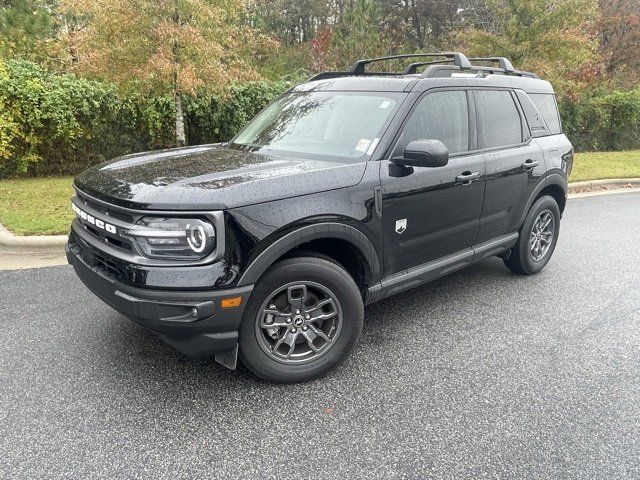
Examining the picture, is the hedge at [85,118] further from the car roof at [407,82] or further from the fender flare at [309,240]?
the fender flare at [309,240]

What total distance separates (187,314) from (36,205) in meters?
5.32

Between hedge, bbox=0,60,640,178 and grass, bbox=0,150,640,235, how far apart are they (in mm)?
519

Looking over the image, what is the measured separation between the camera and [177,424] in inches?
104

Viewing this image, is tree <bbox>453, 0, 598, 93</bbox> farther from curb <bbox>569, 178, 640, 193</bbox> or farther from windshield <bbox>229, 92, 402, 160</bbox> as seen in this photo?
windshield <bbox>229, 92, 402, 160</bbox>

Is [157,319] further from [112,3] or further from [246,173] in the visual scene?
[112,3]

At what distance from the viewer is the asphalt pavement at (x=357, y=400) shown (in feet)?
7.84

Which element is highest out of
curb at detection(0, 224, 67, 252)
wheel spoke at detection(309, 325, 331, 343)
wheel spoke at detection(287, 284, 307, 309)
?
wheel spoke at detection(287, 284, 307, 309)

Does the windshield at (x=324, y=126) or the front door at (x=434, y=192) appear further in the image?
the windshield at (x=324, y=126)

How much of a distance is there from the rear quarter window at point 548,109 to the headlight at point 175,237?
3.56 meters

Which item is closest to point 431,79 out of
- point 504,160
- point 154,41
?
point 504,160

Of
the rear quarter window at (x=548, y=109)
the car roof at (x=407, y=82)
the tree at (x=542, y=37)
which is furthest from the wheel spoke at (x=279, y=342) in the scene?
the tree at (x=542, y=37)

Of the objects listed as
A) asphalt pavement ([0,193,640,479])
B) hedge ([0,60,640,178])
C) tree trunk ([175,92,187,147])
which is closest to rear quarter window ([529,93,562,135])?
asphalt pavement ([0,193,640,479])

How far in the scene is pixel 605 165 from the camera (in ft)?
40.5

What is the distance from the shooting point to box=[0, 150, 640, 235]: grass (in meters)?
5.65
